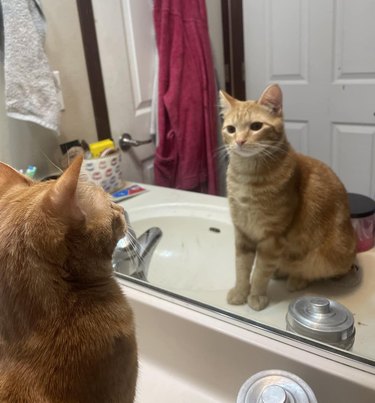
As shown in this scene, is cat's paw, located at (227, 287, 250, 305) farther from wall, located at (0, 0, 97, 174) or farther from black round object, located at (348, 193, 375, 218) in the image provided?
wall, located at (0, 0, 97, 174)

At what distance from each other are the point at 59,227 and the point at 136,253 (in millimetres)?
517

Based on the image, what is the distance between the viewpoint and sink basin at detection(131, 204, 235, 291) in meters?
0.96

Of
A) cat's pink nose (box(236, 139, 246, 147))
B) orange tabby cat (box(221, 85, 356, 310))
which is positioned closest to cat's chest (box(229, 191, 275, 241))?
orange tabby cat (box(221, 85, 356, 310))

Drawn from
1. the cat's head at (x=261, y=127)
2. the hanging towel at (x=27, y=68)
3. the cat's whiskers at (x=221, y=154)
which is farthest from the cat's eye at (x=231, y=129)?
the hanging towel at (x=27, y=68)

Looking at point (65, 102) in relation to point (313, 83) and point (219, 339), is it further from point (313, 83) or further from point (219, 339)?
point (219, 339)

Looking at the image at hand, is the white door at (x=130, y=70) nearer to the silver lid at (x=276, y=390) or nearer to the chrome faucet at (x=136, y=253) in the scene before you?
the chrome faucet at (x=136, y=253)

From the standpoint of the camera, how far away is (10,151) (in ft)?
3.55

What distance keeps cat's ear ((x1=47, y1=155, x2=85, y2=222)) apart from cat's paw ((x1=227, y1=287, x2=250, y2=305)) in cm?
49

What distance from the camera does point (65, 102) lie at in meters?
1.14

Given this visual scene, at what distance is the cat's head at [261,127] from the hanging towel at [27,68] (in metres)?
0.50

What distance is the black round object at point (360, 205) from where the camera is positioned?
0.91 metres

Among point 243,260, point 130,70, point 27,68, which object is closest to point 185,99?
point 130,70

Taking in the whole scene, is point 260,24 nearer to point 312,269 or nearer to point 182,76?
point 182,76

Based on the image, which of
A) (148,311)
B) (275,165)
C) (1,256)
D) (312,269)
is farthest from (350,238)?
(1,256)
